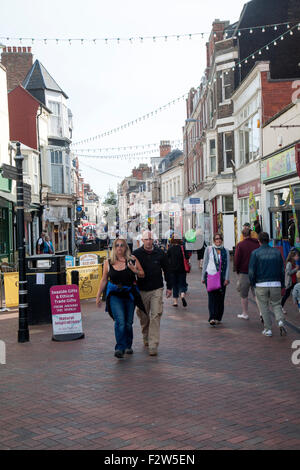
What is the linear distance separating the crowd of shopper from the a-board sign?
0.60 meters

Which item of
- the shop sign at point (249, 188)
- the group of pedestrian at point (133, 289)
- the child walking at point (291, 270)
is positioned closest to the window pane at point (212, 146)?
the shop sign at point (249, 188)

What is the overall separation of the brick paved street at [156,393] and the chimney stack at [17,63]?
3029 cm

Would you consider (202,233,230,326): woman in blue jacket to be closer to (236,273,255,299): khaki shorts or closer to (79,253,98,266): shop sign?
(236,273,255,299): khaki shorts

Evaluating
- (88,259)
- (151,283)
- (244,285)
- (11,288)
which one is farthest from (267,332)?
(88,259)

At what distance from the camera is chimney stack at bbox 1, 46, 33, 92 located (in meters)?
36.5

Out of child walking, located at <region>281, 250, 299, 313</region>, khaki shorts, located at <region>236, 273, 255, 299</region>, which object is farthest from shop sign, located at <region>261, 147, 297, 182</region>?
khaki shorts, located at <region>236, 273, 255, 299</region>

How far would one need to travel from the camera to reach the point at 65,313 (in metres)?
9.32

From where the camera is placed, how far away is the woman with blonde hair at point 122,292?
780cm

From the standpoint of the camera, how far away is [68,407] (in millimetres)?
5637

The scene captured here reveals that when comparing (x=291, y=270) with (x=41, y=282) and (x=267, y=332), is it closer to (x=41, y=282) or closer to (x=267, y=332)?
(x=267, y=332)

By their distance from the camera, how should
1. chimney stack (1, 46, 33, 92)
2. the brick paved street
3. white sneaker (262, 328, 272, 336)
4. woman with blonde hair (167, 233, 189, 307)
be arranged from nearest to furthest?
the brick paved street
white sneaker (262, 328, 272, 336)
woman with blonde hair (167, 233, 189, 307)
chimney stack (1, 46, 33, 92)

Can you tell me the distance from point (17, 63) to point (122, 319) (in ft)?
107

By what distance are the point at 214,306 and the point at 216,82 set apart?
72.1 feet

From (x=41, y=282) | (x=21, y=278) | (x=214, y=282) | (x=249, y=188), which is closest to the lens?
(x=21, y=278)
